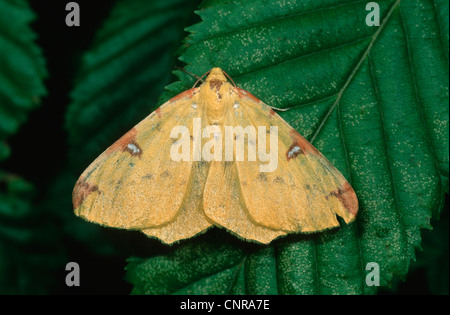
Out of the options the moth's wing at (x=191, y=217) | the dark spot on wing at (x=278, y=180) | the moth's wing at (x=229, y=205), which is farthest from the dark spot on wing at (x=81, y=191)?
the dark spot on wing at (x=278, y=180)

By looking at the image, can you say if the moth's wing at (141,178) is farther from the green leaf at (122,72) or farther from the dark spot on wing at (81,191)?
the green leaf at (122,72)

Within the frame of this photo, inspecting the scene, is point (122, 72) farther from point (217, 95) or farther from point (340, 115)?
point (340, 115)

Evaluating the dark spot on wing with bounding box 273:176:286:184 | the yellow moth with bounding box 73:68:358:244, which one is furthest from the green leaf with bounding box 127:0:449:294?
the dark spot on wing with bounding box 273:176:286:184

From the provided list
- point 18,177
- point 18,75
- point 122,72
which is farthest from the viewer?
point 122,72

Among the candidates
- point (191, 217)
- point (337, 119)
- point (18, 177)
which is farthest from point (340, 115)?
point (18, 177)

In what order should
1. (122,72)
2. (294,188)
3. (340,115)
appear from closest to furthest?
Result: 1. (294,188)
2. (340,115)
3. (122,72)

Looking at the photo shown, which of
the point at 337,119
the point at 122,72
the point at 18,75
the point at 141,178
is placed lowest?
the point at 141,178

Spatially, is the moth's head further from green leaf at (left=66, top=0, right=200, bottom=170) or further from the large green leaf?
the large green leaf

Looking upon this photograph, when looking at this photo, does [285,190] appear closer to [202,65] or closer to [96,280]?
[202,65]
